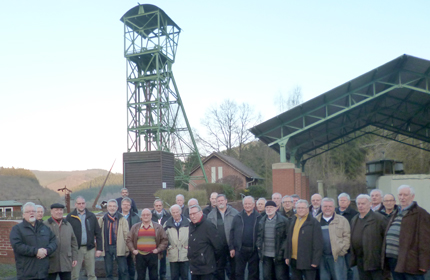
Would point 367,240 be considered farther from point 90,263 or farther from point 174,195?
point 174,195

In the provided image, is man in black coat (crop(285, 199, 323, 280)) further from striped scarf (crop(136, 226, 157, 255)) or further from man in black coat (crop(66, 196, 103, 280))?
man in black coat (crop(66, 196, 103, 280))

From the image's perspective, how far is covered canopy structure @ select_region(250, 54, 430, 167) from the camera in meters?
15.3

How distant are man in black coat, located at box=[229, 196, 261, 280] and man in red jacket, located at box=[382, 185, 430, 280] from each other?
2.45m

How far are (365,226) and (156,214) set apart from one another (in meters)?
4.44

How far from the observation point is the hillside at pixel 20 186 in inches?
1282

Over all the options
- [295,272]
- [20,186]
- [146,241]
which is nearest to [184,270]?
[146,241]

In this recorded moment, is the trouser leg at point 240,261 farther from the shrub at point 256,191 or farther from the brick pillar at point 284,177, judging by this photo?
the shrub at point 256,191

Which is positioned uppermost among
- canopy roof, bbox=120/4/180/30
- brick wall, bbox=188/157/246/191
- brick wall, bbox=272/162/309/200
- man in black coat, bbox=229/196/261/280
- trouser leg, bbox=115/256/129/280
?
canopy roof, bbox=120/4/180/30

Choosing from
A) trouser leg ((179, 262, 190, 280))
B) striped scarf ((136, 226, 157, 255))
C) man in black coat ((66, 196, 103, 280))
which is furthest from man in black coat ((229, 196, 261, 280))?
man in black coat ((66, 196, 103, 280))

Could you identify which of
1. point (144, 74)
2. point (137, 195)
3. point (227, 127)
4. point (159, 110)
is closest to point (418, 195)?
point (137, 195)

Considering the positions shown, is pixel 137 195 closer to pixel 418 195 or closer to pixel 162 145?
pixel 162 145

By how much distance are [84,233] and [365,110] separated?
17.3 metres

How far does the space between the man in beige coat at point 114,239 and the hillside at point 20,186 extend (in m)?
26.5

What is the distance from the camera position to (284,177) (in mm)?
16984
